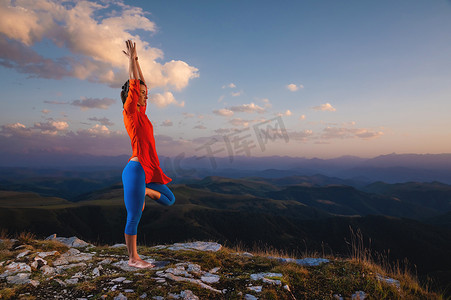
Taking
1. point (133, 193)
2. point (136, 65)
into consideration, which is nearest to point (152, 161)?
point (133, 193)

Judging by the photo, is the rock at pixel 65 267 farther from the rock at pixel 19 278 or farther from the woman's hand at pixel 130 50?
the woman's hand at pixel 130 50

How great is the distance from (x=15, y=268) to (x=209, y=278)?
3.53 metres

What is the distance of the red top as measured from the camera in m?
4.37

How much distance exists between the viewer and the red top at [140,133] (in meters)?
4.37

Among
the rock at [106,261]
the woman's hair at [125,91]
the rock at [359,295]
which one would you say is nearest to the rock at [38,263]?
the rock at [106,261]

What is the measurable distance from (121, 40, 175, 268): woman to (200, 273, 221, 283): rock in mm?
1161

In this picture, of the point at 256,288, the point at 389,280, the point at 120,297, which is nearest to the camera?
the point at 120,297

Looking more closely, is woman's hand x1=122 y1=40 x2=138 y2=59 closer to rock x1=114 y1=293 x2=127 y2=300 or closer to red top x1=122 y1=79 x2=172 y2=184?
red top x1=122 y1=79 x2=172 y2=184

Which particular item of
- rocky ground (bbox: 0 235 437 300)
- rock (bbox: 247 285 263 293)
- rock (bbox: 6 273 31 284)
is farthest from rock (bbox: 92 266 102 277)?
rock (bbox: 247 285 263 293)

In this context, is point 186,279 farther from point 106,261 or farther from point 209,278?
point 106,261

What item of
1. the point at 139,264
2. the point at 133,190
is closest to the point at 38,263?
the point at 139,264

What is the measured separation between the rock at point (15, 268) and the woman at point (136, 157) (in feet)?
5.63

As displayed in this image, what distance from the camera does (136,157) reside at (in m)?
4.48

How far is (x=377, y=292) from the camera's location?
352cm
